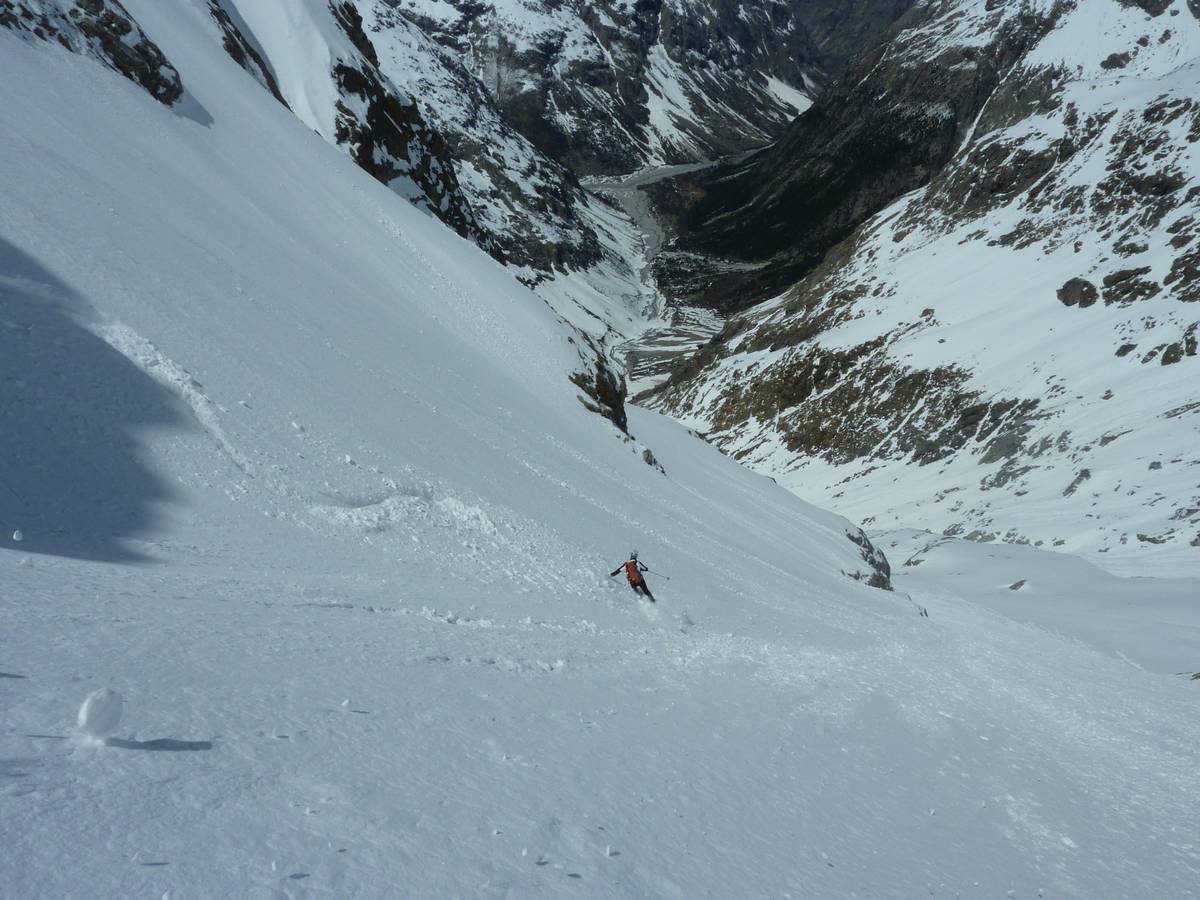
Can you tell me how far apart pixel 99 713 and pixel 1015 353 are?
67629 millimetres

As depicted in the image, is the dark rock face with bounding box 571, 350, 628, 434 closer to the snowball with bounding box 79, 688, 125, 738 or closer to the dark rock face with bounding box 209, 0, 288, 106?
the dark rock face with bounding box 209, 0, 288, 106

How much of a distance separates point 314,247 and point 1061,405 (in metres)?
51.2

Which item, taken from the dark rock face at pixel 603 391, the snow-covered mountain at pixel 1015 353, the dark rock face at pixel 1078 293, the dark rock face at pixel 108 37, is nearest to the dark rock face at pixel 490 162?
the snow-covered mountain at pixel 1015 353

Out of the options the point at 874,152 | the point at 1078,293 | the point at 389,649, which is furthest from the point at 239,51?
the point at 874,152

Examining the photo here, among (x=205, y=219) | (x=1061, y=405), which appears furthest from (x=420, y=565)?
(x=1061, y=405)

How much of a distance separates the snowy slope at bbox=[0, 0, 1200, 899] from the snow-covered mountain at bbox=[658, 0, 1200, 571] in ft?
89.0

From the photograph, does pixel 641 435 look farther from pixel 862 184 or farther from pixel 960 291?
pixel 862 184

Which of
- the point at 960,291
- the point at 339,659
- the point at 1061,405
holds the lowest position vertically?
the point at 339,659

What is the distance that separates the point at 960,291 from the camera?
72.1m

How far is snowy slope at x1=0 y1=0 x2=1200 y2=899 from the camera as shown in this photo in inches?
168

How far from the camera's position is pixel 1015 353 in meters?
60.5

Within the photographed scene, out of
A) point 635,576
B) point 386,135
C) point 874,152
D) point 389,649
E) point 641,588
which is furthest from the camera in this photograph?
point 874,152

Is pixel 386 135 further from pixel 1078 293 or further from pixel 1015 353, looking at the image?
pixel 1078 293

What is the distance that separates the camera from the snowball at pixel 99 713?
4004 mm
